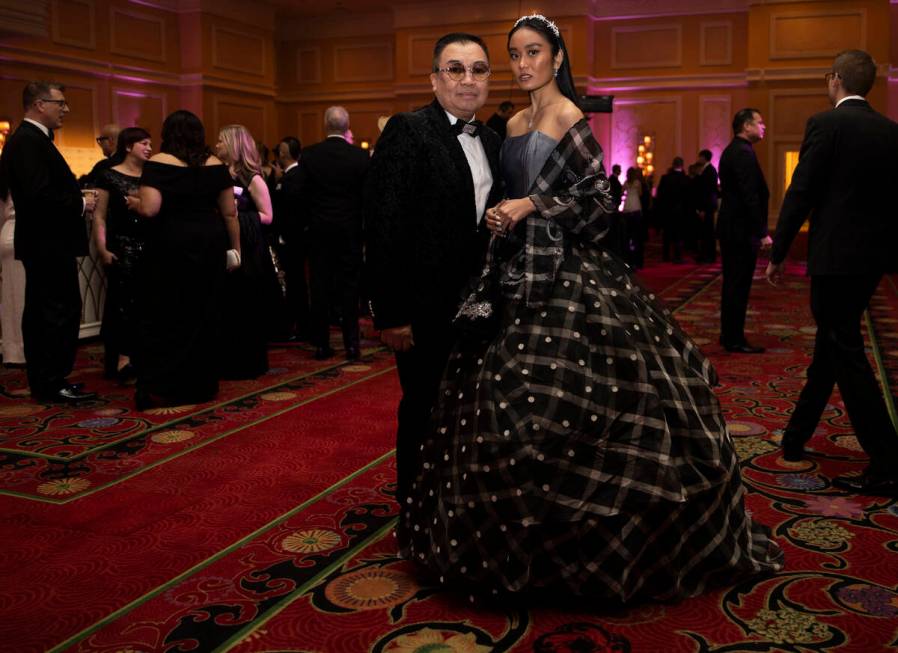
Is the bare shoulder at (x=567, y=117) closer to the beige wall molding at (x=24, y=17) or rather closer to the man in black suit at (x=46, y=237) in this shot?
the man in black suit at (x=46, y=237)

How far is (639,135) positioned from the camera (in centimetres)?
1446

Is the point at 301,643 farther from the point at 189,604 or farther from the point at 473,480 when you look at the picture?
the point at 473,480

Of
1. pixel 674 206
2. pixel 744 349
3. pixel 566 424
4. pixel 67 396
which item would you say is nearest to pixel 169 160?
pixel 67 396

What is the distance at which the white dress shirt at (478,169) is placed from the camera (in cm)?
238

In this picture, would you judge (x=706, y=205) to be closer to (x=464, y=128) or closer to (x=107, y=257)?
(x=107, y=257)

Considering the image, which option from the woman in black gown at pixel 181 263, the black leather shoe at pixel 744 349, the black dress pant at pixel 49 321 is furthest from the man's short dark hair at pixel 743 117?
the black dress pant at pixel 49 321

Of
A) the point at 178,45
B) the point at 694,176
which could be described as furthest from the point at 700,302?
the point at 178,45

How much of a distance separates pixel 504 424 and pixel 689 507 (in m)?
0.49

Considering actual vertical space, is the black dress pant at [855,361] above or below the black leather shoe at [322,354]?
above

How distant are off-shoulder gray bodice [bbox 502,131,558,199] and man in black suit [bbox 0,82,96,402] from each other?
2788 millimetres

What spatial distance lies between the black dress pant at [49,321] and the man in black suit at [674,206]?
874 centimetres

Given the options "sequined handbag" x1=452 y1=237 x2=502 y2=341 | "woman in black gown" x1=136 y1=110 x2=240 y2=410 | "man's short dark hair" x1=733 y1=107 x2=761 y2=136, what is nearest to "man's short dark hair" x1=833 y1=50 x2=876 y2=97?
"sequined handbag" x1=452 y1=237 x2=502 y2=341

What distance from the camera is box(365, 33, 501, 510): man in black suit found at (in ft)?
7.54

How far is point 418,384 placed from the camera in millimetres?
2490
